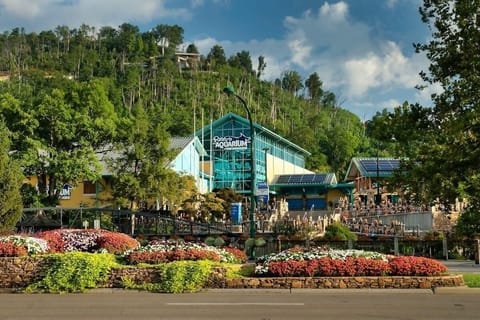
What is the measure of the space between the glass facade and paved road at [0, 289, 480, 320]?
186ft

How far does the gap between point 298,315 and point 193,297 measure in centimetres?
396

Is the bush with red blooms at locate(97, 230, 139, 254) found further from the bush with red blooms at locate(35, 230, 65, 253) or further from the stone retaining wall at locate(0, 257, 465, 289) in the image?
the stone retaining wall at locate(0, 257, 465, 289)

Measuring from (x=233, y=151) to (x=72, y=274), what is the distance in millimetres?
59236

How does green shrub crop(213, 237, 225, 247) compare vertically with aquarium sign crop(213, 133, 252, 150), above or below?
below

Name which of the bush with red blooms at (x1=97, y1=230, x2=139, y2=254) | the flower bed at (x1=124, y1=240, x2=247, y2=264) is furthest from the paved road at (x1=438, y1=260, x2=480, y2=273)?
the bush with red blooms at (x1=97, y1=230, x2=139, y2=254)

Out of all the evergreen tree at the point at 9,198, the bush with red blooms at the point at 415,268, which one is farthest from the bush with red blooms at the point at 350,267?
the evergreen tree at the point at 9,198

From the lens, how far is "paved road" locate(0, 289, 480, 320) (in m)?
11.7

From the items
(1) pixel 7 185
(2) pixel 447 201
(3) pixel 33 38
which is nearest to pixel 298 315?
(2) pixel 447 201

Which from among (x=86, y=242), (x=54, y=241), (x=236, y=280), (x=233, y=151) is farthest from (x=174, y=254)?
(x=233, y=151)

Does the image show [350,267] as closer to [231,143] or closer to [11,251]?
[11,251]

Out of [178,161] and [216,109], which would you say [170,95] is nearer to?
[216,109]

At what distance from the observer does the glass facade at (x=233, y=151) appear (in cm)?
7375

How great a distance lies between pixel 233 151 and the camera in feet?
246

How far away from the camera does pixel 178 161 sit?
52594 millimetres
